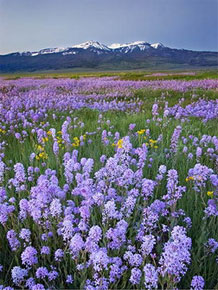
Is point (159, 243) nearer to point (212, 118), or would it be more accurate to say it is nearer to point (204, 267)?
point (204, 267)

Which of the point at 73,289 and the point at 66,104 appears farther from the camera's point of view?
the point at 66,104

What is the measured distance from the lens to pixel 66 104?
334 inches

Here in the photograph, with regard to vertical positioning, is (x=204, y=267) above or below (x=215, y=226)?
below

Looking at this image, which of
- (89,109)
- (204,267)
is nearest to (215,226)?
(204,267)

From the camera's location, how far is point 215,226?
236 centimetres

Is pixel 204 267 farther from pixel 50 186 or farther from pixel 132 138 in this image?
pixel 132 138

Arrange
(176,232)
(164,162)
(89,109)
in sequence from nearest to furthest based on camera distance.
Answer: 1. (176,232)
2. (164,162)
3. (89,109)

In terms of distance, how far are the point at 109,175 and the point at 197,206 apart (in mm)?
990

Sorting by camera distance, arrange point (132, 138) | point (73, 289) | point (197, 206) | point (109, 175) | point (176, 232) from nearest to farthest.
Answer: point (176, 232)
point (73, 289)
point (109, 175)
point (197, 206)
point (132, 138)

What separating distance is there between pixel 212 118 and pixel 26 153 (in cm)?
449

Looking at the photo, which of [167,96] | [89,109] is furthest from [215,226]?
[167,96]

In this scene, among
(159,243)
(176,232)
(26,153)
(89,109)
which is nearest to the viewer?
(176,232)

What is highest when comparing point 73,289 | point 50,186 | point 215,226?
point 50,186

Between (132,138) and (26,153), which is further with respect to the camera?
(132,138)
